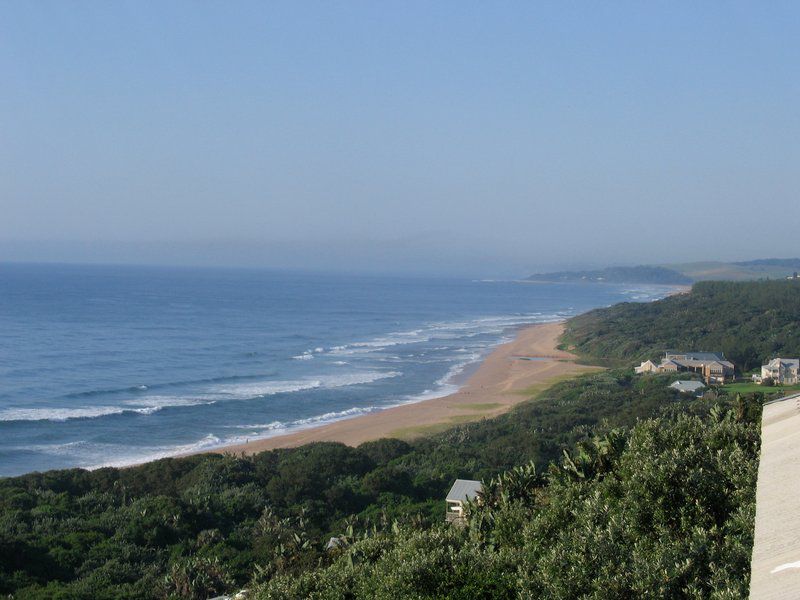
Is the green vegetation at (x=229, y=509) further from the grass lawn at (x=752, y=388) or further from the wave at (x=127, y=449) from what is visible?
the grass lawn at (x=752, y=388)

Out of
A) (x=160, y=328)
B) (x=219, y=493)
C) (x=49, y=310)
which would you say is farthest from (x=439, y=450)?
(x=49, y=310)

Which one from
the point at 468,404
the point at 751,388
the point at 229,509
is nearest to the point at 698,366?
the point at 751,388

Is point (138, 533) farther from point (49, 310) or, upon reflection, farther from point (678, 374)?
point (49, 310)

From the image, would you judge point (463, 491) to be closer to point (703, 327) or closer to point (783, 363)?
point (783, 363)

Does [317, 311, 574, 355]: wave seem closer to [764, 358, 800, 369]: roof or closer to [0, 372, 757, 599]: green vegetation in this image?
[764, 358, 800, 369]: roof

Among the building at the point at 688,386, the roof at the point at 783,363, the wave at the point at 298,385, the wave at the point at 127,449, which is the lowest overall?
the wave at the point at 127,449

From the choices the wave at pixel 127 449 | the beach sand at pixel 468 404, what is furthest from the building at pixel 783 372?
the wave at pixel 127 449

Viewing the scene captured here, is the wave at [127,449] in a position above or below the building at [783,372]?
below
